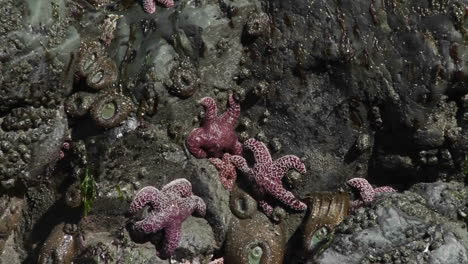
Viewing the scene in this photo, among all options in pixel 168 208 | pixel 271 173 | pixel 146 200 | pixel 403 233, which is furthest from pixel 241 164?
pixel 403 233

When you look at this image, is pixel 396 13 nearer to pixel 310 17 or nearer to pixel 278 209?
pixel 310 17

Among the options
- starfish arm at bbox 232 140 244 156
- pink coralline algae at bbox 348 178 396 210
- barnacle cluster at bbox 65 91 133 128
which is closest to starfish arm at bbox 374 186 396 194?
pink coralline algae at bbox 348 178 396 210

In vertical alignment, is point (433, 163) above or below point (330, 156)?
above

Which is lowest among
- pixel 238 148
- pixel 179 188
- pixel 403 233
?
pixel 179 188

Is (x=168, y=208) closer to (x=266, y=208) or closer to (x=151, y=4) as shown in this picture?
(x=266, y=208)

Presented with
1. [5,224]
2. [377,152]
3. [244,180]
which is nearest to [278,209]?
[244,180]

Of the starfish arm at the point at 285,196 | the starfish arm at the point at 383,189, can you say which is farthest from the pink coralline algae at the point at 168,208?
the starfish arm at the point at 383,189

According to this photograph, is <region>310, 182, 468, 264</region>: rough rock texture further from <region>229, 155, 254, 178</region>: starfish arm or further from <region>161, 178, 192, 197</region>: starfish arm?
<region>161, 178, 192, 197</region>: starfish arm
